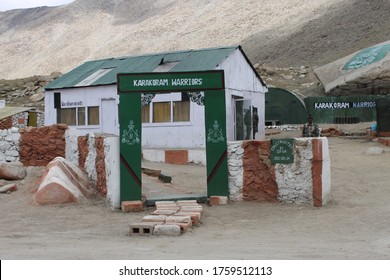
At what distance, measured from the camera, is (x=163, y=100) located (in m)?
21.2

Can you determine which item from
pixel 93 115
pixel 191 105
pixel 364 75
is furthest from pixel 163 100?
pixel 364 75

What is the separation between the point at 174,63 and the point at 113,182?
10.6 m

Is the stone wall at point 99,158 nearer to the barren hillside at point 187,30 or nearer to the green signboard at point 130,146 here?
the green signboard at point 130,146

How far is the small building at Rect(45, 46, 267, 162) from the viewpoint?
20812mm

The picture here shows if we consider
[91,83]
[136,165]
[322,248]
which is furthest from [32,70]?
[322,248]

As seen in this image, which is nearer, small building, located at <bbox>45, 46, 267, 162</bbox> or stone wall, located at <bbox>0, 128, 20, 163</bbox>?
stone wall, located at <bbox>0, 128, 20, 163</bbox>

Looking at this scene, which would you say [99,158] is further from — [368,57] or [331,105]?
[368,57]

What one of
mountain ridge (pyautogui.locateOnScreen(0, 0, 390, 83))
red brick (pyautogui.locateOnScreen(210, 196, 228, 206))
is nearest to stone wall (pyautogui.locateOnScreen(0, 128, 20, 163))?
red brick (pyautogui.locateOnScreen(210, 196, 228, 206))

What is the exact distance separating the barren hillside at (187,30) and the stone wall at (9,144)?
3484 centimetres

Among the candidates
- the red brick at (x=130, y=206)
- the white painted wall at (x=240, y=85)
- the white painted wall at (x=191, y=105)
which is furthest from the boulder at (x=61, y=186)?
the white painted wall at (x=240, y=85)

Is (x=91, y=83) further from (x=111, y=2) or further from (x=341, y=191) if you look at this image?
(x=111, y=2)

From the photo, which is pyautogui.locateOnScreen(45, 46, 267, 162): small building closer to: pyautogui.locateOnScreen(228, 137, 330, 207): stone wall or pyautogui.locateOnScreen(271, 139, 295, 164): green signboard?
pyautogui.locateOnScreen(228, 137, 330, 207): stone wall

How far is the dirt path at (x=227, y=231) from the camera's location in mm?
7535

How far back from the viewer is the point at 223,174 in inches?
488
